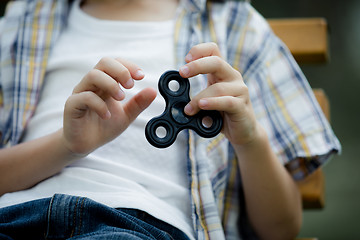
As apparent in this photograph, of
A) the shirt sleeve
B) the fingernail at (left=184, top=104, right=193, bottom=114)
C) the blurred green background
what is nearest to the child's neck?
the shirt sleeve

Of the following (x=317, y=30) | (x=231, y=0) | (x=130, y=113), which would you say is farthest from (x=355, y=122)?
(x=130, y=113)

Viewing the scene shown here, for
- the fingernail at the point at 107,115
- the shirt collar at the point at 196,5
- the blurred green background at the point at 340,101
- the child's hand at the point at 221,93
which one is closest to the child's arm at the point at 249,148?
the child's hand at the point at 221,93

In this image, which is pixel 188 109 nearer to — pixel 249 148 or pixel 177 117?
pixel 177 117

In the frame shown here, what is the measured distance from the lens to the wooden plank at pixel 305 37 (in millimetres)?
1184

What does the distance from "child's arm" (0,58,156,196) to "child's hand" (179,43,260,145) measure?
2.7 inches

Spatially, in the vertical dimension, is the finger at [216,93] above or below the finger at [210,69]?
below

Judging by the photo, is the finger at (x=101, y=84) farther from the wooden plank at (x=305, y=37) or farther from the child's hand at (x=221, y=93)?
the wooden plank at (x=305, y=37)

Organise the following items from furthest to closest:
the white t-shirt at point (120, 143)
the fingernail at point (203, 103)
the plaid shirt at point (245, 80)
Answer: the plaid shirt at point (245, 80), the white t-shirt at point (120, 143), the fingernail at point (203, 103)

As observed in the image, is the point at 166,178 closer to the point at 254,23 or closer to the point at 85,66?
the point at 85,66

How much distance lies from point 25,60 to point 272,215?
1.83 ft

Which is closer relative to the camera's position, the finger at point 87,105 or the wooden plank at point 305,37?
the finger at point 87,105

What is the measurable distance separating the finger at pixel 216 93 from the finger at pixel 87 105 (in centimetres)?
11

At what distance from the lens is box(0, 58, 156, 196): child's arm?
71cm

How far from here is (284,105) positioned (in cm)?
100
